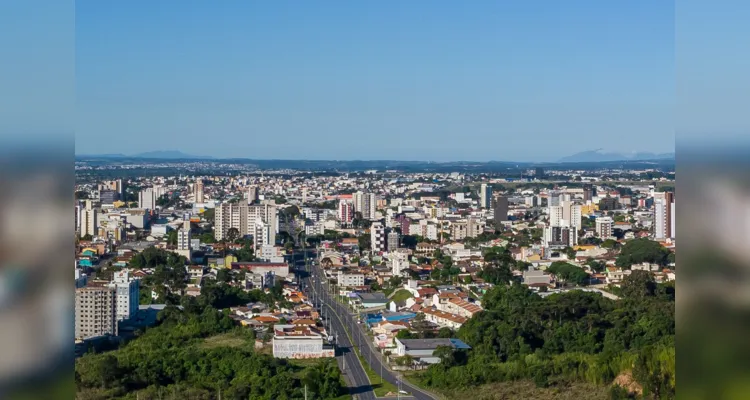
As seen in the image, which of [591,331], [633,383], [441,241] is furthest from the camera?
[441,241]

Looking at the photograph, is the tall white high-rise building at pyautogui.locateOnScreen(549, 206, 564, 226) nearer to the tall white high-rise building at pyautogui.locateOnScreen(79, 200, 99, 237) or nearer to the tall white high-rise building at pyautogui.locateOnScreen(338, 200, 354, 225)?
the tall white high-rise building at pyautogui.locateOnScreen(338, 200, 354, 225)

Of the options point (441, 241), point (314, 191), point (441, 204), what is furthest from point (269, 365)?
point (314, 191)

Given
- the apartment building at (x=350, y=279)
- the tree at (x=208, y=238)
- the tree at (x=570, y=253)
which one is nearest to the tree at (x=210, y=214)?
the tree at (x=208, y=238)

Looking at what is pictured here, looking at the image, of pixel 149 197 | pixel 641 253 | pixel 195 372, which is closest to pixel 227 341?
pixel 195 372

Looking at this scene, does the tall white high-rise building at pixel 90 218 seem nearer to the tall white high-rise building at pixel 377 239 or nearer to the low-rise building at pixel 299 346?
the tall white high-rise building at pixel 377 239

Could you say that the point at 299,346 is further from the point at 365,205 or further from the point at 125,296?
the point at 365,205
